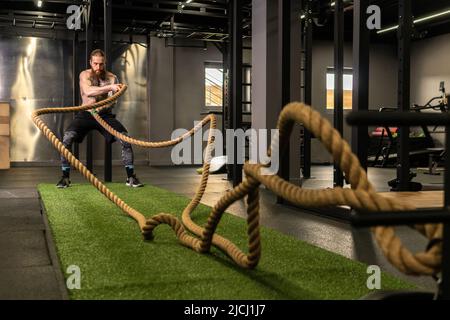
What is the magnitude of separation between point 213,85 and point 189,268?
30.6ft

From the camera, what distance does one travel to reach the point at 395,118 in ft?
3.86

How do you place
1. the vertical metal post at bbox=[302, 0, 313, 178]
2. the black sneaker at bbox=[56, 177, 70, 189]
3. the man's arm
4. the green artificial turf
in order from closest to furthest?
1. the green artificial turf
2. the man's arm
3. the black sneaker at bbox=[56, 177, 70, 189]
4. the vertical metal post at bbox=[302, 0, 313, 178]

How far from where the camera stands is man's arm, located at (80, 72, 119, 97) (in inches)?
202

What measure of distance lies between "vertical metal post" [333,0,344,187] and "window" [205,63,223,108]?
17.9 ft

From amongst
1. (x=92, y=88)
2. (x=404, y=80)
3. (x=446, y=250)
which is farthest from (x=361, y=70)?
(x=92, y=88)

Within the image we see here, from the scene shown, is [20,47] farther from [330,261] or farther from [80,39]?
[330,261]

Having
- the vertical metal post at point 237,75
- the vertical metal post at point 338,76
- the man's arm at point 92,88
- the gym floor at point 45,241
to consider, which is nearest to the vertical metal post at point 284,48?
the gym floor at point 45,241

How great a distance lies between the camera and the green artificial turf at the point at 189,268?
6.01ft

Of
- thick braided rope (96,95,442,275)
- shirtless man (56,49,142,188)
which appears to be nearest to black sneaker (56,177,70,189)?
shirtless man (56,49,142,188)

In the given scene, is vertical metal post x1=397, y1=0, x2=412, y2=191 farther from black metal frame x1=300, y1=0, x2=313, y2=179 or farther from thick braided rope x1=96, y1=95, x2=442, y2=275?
thick braided rope x1=96, y1=95, x2=442, y2=275

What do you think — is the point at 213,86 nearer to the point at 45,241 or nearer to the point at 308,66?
the point at 308,66

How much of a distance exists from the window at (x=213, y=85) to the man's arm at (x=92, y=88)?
581 cm

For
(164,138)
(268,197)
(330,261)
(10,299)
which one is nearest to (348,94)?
(164,138)

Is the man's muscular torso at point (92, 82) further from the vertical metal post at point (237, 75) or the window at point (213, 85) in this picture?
the window at point (213, 85)
